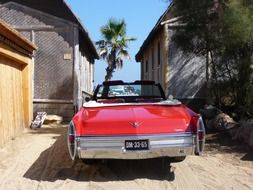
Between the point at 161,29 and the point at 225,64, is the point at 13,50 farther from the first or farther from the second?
the point at 161,29

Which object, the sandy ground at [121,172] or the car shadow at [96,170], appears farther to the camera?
the car shadow at [96,170]

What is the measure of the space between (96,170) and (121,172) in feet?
1.49

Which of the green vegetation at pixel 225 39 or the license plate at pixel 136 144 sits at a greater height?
the green vegetation at pixel 225 39

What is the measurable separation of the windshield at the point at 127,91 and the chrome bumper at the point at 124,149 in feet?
9.83

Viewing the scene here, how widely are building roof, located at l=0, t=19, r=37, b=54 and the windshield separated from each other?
2.48 m

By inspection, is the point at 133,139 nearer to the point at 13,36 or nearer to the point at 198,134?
the point at 198,134

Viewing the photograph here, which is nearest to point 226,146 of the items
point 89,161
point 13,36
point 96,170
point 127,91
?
point 127,91

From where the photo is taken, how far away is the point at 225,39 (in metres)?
11.8

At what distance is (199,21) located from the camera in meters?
12.5

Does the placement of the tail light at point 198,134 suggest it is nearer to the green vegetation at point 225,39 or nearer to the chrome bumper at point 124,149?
the chrome bumper at point 124,149

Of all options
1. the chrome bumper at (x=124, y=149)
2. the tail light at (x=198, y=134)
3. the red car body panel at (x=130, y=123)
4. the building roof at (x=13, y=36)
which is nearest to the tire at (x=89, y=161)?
the red car body panel at (x=130, y=123)

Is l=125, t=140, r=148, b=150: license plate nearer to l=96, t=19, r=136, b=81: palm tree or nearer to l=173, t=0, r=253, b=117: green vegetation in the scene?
l=173, t=0, r=253, b=117: green vegetation

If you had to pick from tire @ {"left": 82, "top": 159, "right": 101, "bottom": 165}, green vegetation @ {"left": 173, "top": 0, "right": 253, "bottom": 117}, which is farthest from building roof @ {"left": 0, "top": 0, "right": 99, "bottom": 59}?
tire @ {"left": 82, "top": 159, "right": 101, "bottom": 165}

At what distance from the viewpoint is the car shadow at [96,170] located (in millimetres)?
7327
